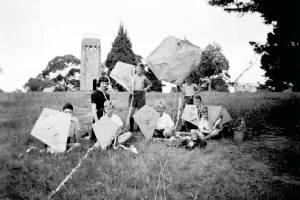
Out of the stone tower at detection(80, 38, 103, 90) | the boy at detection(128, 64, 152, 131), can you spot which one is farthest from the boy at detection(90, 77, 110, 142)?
the stone tower at detection(80, 38, 103, 90)

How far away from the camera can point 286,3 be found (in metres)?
7.34

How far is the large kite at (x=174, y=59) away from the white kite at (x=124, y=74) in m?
1.26

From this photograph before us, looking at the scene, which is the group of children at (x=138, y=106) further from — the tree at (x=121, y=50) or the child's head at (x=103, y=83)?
the tree at (x=121, y=50)

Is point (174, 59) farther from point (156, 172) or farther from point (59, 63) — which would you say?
point (59, 63)

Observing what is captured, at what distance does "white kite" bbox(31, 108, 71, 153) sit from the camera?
5.30 m

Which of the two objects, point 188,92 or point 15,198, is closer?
point 15,198

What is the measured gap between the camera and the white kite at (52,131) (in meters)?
5.30

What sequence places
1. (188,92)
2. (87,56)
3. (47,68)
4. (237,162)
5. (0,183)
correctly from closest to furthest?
(0,183)
(237,162)
(188,92)
(87,56)
(47,68)

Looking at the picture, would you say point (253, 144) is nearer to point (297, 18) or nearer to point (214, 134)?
point (214, 134)

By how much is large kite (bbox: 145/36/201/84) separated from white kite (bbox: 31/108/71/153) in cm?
240

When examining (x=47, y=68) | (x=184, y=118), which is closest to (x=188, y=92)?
(x=184, y=118)

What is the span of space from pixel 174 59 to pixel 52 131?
2995 mm

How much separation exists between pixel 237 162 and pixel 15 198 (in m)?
3.70

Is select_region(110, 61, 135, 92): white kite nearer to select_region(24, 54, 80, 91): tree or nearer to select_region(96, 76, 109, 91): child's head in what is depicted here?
select_region(96, 76, 109, 91): child's head
